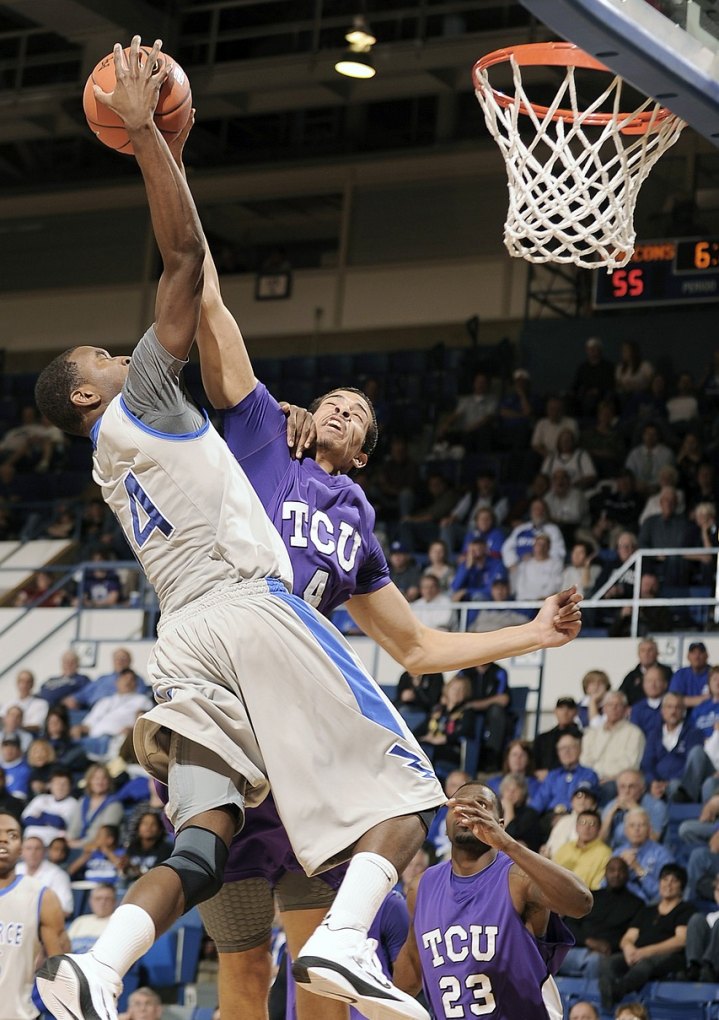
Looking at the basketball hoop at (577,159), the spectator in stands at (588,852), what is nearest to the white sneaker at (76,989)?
the basketball hoop at (577,159)

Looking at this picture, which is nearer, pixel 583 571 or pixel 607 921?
pixel 607 921

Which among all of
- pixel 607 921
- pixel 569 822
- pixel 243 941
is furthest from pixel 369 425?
pixel 569 822

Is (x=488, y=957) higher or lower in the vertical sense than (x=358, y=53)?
lower

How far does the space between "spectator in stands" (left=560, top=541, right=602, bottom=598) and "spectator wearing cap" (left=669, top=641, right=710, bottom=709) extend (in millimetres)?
1848

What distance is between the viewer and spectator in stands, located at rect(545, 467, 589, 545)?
13.2m

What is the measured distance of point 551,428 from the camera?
14430 mm

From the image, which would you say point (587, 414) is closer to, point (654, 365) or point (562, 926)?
point (654, 365)

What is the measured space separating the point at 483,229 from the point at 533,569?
645 cm

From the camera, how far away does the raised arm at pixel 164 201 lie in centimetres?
344

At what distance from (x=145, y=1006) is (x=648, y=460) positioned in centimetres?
679

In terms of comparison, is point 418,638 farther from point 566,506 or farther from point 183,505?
point 566,506

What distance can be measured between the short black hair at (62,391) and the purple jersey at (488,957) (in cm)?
256

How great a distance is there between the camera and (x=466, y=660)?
434 cm

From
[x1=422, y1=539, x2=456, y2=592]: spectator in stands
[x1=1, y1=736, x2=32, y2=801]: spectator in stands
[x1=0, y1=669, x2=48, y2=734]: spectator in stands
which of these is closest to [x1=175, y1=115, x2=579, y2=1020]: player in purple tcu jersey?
[x1=1, y1=736, x2=32, y2=801]: spectator in stands
